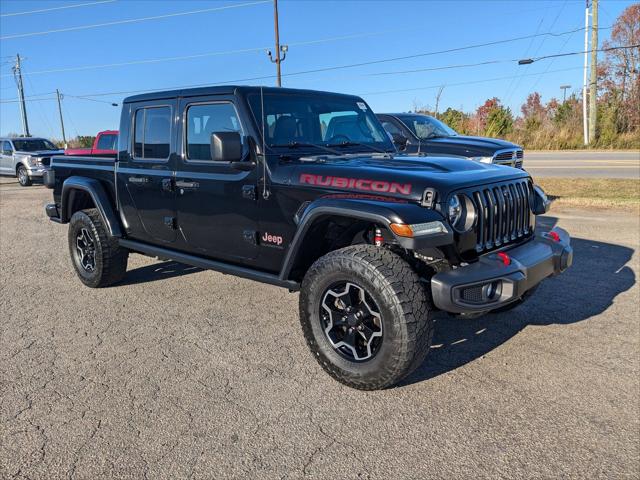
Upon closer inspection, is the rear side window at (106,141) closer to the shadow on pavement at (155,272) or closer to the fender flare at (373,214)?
the shadow on pavement at (155,272)

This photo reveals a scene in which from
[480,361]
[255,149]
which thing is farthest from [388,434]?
[255,149]

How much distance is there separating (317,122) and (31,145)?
18.1 metres

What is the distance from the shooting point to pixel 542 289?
4988mm

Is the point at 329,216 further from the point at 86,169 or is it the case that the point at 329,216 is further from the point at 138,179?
the point at 86,169

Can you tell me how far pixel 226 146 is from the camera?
354 centimetres

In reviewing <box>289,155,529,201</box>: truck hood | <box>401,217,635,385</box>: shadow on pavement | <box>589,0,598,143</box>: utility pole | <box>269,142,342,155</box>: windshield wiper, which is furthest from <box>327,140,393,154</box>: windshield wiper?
<box>589,0,598,143</box>: utility pole

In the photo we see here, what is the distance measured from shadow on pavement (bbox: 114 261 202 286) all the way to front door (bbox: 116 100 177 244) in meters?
0.77

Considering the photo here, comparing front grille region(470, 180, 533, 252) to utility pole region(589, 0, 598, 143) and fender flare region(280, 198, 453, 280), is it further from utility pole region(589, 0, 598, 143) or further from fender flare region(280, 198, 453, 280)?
utility pole region(589, 0, 598, 143)

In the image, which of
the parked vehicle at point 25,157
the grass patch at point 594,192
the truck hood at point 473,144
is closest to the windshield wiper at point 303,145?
the truck hood at point 473,144

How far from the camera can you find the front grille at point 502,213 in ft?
10.6

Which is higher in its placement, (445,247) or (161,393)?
(445,247)

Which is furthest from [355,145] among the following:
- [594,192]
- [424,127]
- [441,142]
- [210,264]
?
[594,192]

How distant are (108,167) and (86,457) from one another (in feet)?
10.9

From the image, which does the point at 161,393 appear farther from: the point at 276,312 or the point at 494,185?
the point at 494,185
